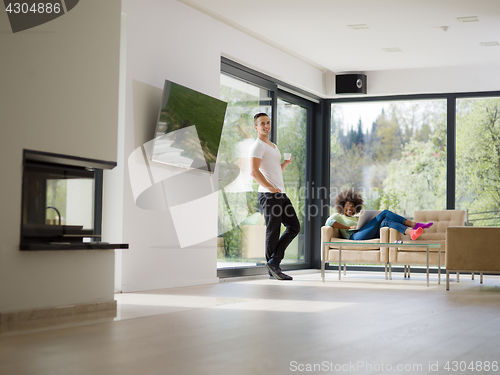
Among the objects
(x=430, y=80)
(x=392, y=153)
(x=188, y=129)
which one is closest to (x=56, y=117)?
(x=188, y=129)

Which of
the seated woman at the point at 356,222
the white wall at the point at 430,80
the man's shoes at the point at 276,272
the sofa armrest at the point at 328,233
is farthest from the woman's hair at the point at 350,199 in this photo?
the man's shoes at the point at 276,272

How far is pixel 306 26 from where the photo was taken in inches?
249

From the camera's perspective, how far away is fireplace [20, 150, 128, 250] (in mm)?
3139

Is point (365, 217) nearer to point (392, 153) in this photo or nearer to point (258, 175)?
point (392, 153)

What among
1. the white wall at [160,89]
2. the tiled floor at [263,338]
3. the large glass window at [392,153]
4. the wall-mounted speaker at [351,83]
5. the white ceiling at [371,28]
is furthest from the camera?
the wall-mounted speaker at [351,83]

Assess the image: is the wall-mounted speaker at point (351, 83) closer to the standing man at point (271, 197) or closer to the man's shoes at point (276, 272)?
the standing man at point (271, 197)

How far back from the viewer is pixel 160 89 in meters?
5.19

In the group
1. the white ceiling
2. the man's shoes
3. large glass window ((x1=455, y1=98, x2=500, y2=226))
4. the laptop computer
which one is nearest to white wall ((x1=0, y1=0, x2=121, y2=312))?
the white ceiling

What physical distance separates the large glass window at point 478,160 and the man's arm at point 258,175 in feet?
11.0

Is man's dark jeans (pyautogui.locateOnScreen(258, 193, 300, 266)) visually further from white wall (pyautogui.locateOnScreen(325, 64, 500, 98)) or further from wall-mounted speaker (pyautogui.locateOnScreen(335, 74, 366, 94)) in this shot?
white wall (pyautogui.locateOnScreen(325, 64, 500, 98))

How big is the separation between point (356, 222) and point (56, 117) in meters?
4.82

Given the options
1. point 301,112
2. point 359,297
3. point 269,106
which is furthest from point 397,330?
point 301,112

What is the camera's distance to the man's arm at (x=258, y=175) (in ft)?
19.5

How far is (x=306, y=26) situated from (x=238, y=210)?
2103mm
